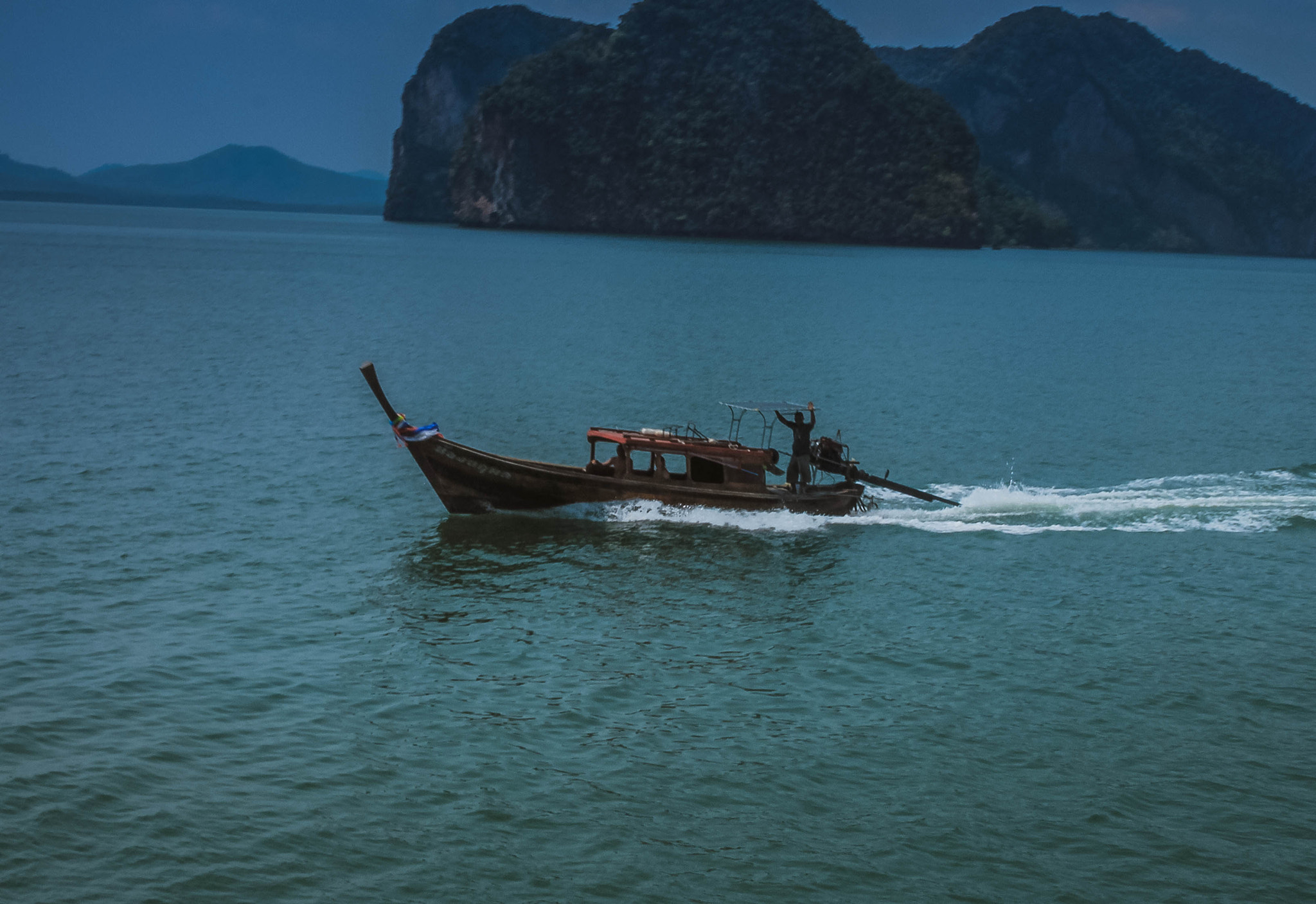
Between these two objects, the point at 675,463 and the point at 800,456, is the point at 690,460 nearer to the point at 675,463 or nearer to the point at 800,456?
the point at 800,456

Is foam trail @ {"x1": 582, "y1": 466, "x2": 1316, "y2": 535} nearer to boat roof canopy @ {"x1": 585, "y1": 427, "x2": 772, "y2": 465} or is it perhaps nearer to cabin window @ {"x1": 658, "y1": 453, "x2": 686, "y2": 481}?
boat roof canopy @ {"x1": 585, "y1": 427, "x2": 772, "y2": 465}

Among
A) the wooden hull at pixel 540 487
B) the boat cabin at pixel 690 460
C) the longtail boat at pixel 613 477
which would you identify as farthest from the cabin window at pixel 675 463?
the wooden hull at pixel 540 487

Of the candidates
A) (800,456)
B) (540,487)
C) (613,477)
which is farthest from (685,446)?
(540,487)

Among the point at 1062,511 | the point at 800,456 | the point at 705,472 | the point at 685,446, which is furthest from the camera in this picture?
the point at 1062,511

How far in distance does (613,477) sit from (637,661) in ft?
29.0

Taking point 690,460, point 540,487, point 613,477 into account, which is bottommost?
point 540,487

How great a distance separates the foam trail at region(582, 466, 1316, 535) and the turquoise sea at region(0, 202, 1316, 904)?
0.44 feet

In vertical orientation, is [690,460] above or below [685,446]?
below

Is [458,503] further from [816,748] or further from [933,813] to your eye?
[933,813]

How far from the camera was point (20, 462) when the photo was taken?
3150cm

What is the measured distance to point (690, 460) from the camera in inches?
1128

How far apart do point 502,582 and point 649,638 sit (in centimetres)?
436

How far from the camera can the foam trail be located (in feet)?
93.7

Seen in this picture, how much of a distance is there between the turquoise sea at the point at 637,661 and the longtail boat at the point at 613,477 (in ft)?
1.94
